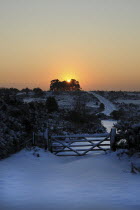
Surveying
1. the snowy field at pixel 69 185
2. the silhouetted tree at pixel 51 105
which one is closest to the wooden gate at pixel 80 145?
the snowy field at pixel 69 185

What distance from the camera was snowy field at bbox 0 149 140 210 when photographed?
5840mm

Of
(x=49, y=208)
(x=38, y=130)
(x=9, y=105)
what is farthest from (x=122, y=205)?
(x=9, y=105)

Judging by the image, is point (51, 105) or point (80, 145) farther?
point (51, 105)

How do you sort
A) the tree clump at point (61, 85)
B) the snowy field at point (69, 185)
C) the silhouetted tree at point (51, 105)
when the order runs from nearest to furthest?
the snowy field at point (69, 185)
the silhouetted tree at point (51, 105)
the tree clump at point (61, 85)

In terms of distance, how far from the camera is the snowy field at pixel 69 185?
584 cm

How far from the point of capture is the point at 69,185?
739 centimetres

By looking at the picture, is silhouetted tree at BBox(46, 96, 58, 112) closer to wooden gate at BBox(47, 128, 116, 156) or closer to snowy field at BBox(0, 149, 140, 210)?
wooden gate at BBox(47, 128, 116, 156)

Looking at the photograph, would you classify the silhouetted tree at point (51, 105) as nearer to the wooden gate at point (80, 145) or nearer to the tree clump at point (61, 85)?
the wooden gate at point (80, 145)

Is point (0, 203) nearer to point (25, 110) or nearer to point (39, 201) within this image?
point (39, 201)

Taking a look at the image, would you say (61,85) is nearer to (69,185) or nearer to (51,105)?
(51,105)

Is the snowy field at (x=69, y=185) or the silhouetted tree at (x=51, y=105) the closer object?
the snowy field at (x=69, y=185)

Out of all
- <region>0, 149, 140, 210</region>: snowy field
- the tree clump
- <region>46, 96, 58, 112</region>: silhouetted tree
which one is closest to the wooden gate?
<region>0, 149, 140, 210</region>: snowy field

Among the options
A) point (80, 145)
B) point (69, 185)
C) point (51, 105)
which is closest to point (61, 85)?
point (51, 105)

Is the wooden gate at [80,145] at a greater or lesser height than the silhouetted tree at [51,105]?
lesser
